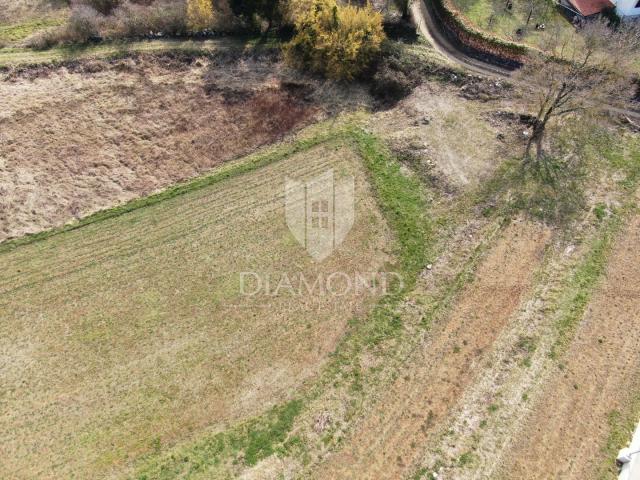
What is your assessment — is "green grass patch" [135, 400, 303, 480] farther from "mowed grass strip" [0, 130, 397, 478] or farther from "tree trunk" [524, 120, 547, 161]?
"tree trunk" [524, 120, 547, 161]

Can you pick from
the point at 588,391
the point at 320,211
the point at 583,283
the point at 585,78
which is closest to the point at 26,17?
the point at 320,211

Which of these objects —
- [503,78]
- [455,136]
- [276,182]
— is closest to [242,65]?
[276,182]

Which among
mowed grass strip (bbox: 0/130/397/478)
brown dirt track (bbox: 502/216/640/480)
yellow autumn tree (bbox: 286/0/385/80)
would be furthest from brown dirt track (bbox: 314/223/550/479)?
yellow autumn tree (bbox: 286/0/385/80)

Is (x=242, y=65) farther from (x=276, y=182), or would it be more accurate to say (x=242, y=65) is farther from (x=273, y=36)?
(x=276, y=182)

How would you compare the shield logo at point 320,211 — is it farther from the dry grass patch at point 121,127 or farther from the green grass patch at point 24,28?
the green grass patch at point 24,28

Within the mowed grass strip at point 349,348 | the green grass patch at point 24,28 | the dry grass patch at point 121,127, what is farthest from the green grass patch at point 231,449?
the green grass patch at point 24,28

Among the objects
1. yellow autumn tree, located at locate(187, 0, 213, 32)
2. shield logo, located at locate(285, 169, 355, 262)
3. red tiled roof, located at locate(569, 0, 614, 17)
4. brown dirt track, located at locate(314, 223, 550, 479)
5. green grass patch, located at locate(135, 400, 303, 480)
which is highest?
red tiled roof, located at locate(569, 0, 614, 17)
